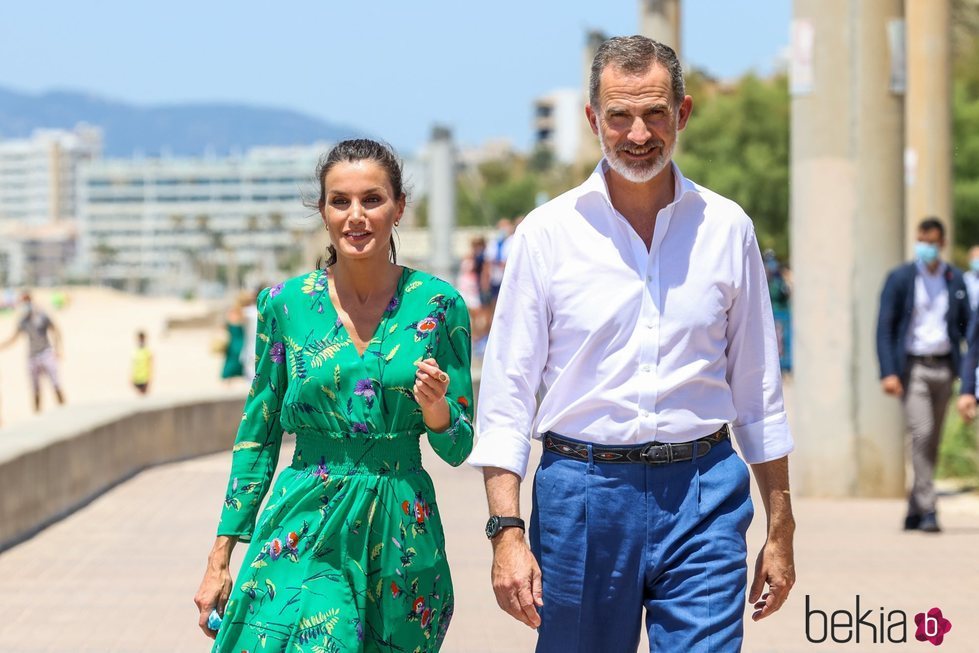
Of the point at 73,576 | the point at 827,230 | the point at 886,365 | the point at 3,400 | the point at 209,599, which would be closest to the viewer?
the point at 209,599

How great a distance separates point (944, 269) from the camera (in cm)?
1130

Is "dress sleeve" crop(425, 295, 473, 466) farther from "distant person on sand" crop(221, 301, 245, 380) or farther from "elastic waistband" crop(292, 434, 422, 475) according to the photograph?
"distant person on sand" crop(221, 301, 245, 380)

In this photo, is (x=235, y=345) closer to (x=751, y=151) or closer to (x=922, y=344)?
(x=922, y=344)

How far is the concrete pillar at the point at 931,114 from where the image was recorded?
20781 mm

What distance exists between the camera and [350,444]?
457 cm

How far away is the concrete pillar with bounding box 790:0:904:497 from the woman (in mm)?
8613

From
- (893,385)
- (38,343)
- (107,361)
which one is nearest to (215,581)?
(893,385)

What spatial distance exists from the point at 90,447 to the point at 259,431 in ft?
30.9

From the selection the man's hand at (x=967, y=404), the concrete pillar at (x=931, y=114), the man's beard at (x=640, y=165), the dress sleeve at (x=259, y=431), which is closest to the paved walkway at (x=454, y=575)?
the man's hand at (x=967, y=404)

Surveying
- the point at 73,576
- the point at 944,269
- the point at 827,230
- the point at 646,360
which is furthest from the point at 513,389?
the point at 827,230

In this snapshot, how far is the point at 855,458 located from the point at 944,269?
2125mm

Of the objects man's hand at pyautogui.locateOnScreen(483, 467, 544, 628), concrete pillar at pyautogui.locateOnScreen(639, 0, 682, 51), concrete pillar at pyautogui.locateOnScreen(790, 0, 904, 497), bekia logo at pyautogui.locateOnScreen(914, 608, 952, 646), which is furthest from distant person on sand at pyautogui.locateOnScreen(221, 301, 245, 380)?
man's hand at pyautogui.locateOnScreen(483, 467, 544, 628)

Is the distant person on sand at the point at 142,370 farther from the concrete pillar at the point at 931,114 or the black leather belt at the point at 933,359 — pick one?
the black leather belt at the point at 933,359

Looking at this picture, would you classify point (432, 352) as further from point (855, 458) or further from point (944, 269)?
point (855, 458)
